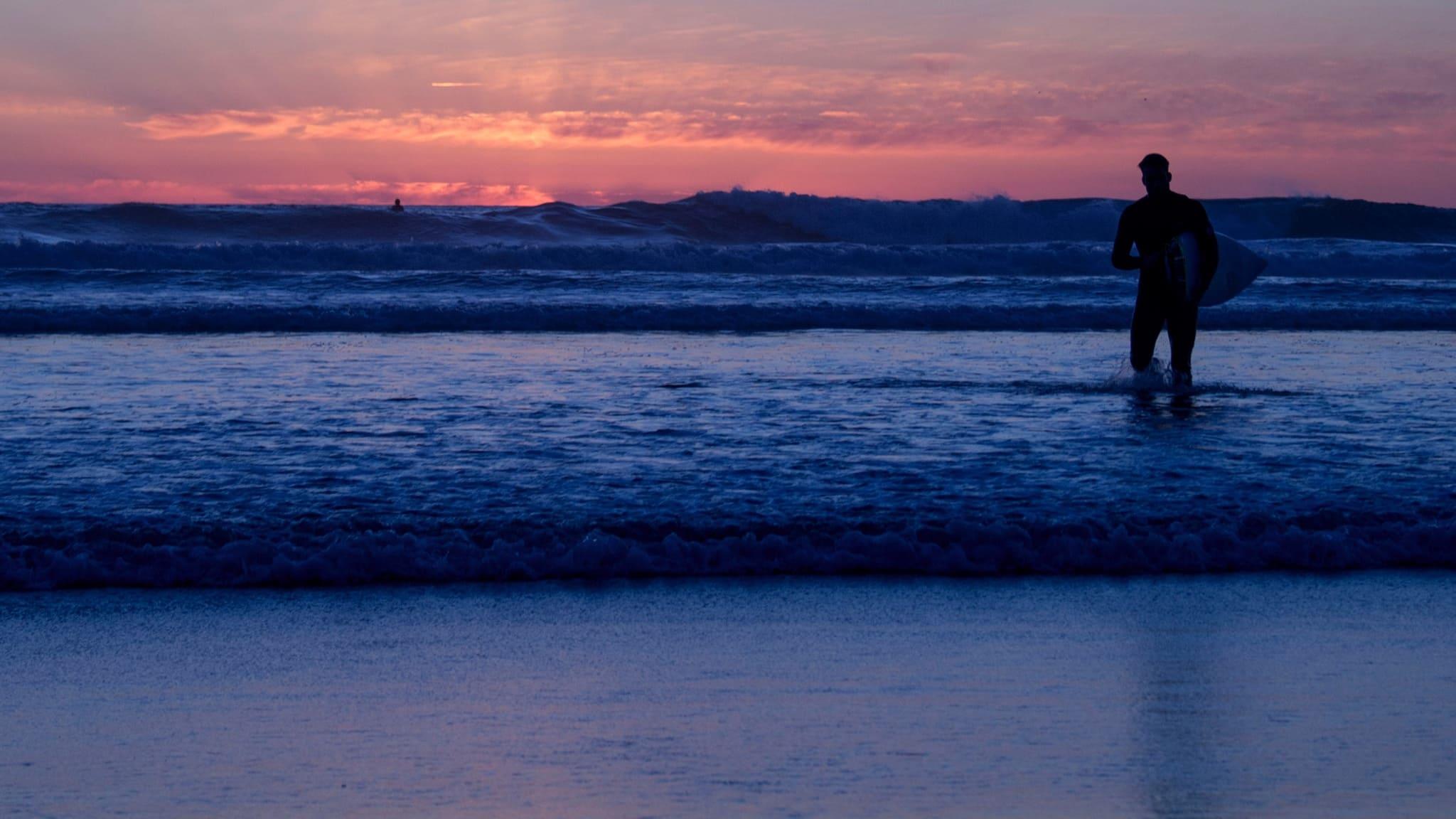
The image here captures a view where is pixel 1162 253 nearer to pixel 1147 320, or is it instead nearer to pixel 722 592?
pixel 1147 320

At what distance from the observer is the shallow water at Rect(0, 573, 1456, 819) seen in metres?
2.67

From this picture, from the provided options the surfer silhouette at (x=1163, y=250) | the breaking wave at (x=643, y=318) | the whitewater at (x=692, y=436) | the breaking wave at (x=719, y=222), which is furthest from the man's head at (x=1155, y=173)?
the breaking wave at (x=719, y=222)

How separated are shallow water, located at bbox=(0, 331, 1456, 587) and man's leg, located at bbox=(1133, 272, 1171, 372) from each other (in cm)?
29

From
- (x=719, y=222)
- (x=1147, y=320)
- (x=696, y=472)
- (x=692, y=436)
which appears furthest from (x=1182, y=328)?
(x=719, y=222)

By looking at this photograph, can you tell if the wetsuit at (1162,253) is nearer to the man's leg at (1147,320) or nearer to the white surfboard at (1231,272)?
the man's leg at (1147,320)

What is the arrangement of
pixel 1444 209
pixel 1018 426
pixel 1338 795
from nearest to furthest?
pixel 1338 795 < pixel 1018 426 < pixel 1444 209

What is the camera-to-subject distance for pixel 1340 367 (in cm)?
1098

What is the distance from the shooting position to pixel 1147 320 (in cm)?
944

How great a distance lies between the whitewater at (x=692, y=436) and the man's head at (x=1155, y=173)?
1.40m

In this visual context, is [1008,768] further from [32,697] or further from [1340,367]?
[1340,367]

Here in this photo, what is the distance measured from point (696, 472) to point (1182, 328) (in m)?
5.09

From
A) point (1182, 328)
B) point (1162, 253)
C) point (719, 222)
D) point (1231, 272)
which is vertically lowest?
point (1182, 328)

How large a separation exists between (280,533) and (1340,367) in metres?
9.37

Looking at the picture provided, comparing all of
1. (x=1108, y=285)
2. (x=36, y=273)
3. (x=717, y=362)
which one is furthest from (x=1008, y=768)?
(x=36, y=273)
